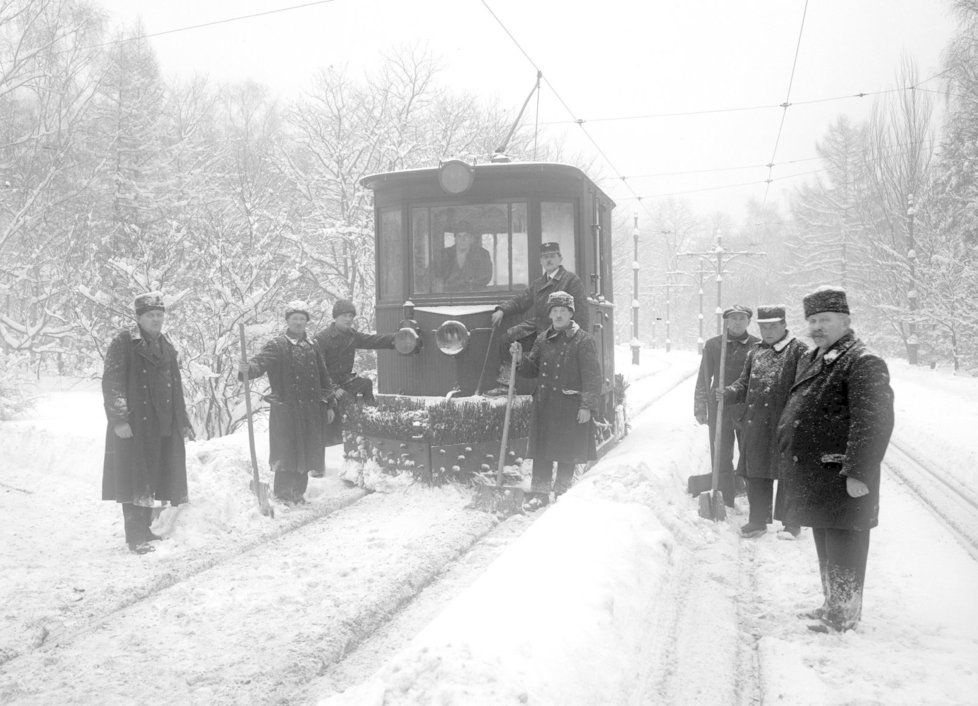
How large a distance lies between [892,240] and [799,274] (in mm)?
13476

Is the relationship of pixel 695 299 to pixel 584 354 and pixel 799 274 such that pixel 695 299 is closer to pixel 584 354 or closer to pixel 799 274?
pixel 799 274

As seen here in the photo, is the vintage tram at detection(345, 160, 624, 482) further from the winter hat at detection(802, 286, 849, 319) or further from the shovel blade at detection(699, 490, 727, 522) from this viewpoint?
the winter hat at detection(802, 286, 849, 319)

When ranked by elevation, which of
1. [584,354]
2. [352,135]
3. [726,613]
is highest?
[352,135]

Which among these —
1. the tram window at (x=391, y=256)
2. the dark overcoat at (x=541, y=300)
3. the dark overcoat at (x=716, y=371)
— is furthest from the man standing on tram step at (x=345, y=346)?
the dark overcoat at (x=716, y=371)

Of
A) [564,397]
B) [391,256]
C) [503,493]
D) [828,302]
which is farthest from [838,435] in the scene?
[391,256]

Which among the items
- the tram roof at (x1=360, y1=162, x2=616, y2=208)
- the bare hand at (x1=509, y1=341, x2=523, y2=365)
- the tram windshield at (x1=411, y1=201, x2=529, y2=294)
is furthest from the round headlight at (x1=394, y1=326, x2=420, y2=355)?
the tram roof at (x1=360, y1=162, x2=616, y2=208)

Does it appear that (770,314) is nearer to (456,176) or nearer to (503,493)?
(503,493)

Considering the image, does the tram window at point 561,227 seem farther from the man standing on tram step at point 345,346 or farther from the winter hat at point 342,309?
the winter hat at point 342,309

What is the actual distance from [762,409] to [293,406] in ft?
12.3

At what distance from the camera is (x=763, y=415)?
17.1ft

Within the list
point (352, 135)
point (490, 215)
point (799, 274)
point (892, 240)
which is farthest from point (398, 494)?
point (799, 274)

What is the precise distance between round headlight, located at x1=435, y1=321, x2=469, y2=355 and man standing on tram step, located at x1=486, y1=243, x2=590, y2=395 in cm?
31

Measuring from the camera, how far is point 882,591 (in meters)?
4.39

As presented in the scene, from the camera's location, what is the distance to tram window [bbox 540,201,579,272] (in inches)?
292
